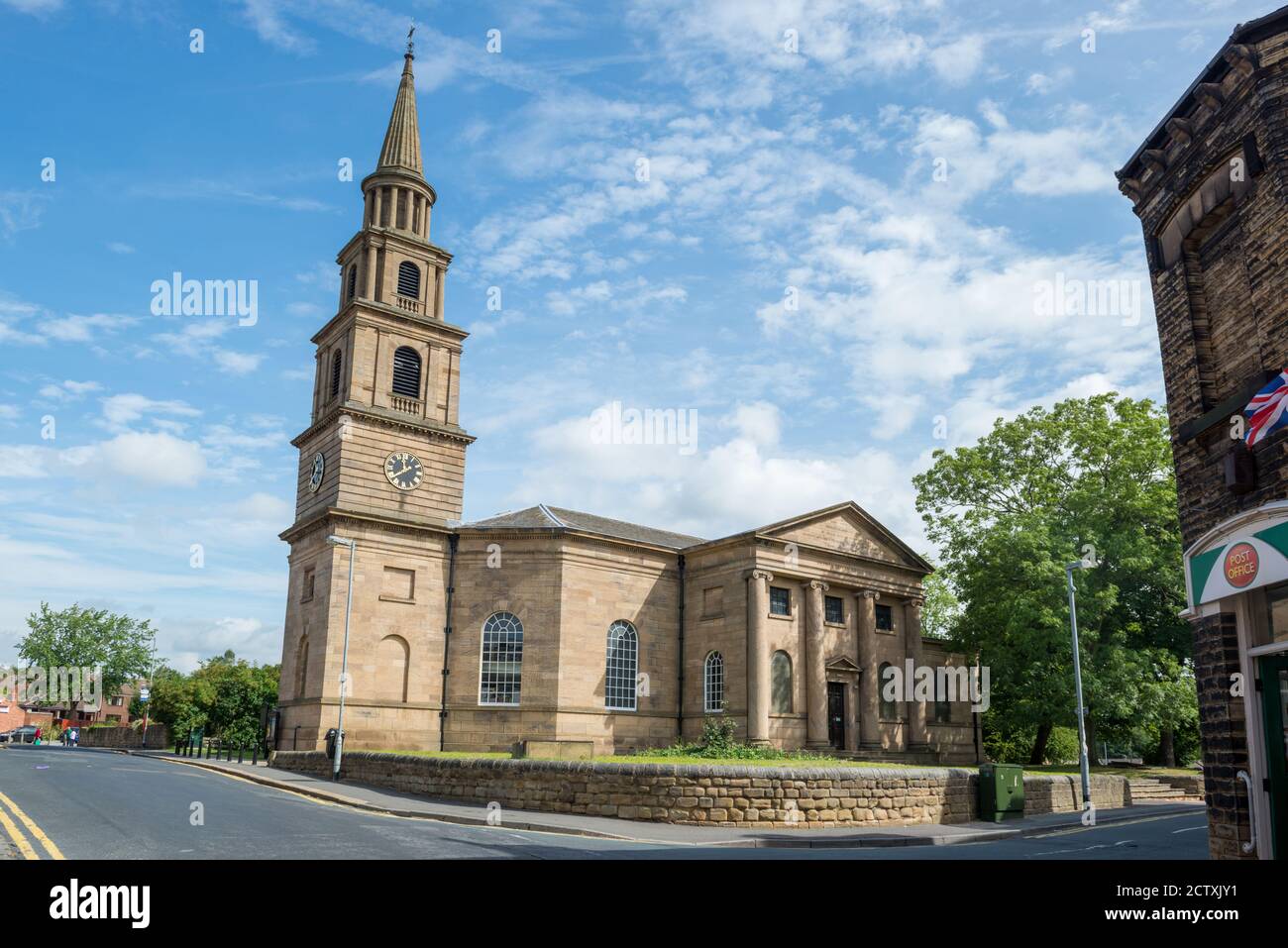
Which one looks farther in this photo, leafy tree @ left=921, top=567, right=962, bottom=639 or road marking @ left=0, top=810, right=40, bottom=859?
leafy tree @ left=921, top=567, right=962, bottom=639

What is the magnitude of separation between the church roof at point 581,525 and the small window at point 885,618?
9.25 meters

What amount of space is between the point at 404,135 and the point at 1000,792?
3717 centimetres

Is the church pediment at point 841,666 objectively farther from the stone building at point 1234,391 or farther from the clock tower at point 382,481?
the stone building at point 1234,391

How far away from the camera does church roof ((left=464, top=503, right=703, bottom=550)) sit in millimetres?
38062

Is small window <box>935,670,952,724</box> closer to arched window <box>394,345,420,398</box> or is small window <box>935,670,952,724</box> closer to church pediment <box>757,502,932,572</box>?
church pediment <box>757,502,932,572</box>

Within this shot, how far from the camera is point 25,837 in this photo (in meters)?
13.0

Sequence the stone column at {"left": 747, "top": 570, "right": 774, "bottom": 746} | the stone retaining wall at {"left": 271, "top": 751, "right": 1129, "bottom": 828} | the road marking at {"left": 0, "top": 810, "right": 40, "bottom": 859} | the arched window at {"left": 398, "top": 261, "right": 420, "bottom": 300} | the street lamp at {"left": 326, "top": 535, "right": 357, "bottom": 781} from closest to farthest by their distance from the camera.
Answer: the road marking at {"left": 0, "top": 810, "right": 40, "bottom": 859}
the stone retaining wall at {"left": 271, "top": 751, "right": 1129, "bottom": 828}
the street lamp at {"left": 326, "top": 535, "right": 357, "bottom": 781}
the stone column at {"left": 747, "top": 570, "right": 774, "bottom": 746}
the arched window at {"left": 398, "top": 261, "right": 420, "bottom": 300}

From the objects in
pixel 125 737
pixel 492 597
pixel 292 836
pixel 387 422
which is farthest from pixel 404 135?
pixel 125 737

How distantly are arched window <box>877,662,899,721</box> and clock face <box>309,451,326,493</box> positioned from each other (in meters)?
26.2

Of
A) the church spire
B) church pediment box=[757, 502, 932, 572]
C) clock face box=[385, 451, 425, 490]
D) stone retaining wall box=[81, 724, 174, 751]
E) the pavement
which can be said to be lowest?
stone retaining wall box=[81, 724, 174, 751]

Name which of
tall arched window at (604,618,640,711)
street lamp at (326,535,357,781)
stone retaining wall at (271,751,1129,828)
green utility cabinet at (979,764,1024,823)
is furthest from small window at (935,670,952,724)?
street lamp at (326,535,357,781)

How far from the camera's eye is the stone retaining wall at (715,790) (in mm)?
20312
